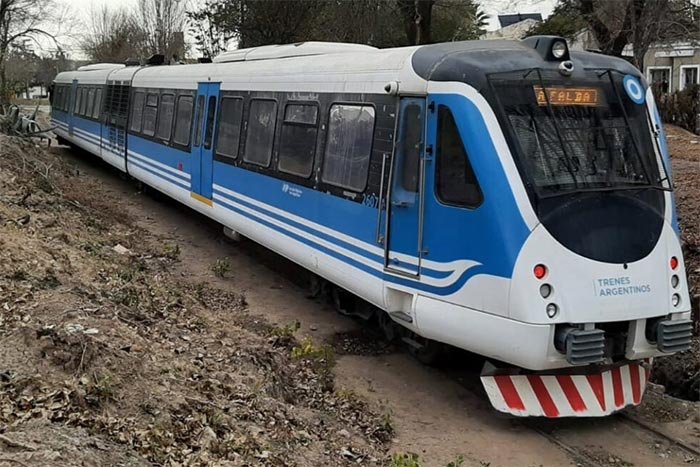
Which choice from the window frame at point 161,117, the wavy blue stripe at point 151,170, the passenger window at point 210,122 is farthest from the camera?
the window frame at point 161,117

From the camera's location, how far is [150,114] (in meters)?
16.5

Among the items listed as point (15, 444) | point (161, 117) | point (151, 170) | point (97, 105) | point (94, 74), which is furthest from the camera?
point (94, 74)

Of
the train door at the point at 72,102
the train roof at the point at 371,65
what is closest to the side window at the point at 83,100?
the train door at the point at 72,102

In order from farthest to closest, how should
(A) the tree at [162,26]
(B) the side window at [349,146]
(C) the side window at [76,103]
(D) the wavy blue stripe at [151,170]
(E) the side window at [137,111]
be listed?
(A) the tree at [162,26] → (C) the side window at [76,103] → (E) the side window at [137,111] → (D) the wavy blue stripe at [151,170] → (B) the side window at [349,146]

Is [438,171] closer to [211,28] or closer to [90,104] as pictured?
[90,104]

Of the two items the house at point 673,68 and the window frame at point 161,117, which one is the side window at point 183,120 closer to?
the window frame at point 161,117

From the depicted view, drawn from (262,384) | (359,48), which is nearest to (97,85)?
(359,48)

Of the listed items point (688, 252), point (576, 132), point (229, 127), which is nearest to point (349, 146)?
point (576, 132)

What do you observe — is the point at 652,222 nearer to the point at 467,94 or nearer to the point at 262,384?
the point at 467,94

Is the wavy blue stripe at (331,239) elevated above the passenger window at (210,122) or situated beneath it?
situated beneath

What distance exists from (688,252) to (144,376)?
8150 millimetres

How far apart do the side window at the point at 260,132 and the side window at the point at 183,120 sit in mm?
2875

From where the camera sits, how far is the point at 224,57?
524 inches

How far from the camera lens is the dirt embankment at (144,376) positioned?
16.3 ft
